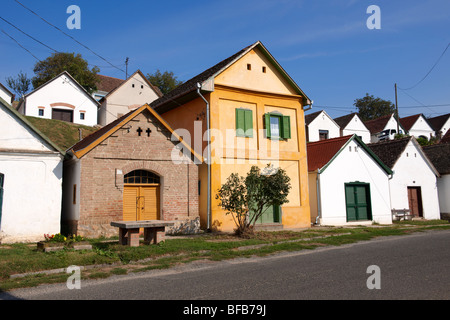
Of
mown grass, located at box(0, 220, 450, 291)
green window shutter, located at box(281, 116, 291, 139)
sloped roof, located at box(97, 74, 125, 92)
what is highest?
sloped roof, located at box(97, 74, 125, 92)

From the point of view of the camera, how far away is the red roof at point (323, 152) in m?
20.3

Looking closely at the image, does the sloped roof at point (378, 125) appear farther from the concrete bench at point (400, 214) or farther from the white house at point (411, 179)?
the concrete bench at point (400, 214)

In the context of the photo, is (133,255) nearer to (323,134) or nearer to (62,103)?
(62,103)

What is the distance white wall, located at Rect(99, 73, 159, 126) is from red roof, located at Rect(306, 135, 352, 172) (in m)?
21.8

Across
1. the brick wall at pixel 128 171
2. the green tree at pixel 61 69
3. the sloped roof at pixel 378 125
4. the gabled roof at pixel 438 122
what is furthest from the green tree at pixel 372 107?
the brick wall at pixel 128 171

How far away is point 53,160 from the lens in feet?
Answer: 46.4

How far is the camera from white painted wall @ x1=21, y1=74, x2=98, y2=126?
3314 centimetres

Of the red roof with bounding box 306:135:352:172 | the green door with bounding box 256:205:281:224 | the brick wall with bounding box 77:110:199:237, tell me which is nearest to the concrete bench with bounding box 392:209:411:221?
the red roof with bounding box 306:135:352:172

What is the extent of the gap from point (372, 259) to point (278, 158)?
9.70m

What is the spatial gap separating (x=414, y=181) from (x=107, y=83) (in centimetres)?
3678

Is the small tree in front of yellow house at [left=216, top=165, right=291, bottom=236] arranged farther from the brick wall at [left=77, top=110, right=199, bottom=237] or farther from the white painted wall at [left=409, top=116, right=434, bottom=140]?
the white painted wall at [left=409, top=116, right=434, bottom=140]

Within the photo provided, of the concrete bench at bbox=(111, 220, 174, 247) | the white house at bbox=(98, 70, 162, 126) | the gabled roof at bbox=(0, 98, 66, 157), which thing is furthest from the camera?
the white house at bbox=(98, 70, 162, 126)

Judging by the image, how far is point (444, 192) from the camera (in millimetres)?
25500
